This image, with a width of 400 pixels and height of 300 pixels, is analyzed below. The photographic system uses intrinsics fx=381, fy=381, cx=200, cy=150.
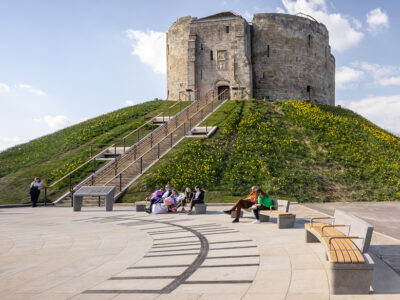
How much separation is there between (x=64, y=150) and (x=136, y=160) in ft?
25.1

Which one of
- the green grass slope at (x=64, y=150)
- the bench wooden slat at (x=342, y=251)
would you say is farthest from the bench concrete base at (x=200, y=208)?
the green grass slope at (x=64, y=150)

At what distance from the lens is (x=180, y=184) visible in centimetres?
1847

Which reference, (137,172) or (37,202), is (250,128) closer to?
(137,172)

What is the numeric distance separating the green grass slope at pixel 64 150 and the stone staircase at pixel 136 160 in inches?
40.7

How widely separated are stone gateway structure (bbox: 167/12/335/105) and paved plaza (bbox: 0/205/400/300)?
2854cm

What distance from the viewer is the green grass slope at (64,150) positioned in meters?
20.4

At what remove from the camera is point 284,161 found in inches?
815

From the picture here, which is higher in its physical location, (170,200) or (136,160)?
(136,160)

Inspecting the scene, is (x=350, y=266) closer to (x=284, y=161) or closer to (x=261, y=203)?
(x=261, y=203)

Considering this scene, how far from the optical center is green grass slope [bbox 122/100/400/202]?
18.3m

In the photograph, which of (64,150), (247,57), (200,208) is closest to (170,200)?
(200,208)

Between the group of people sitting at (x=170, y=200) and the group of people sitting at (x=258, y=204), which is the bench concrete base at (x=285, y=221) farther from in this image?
the group of people sitting at (x=170, y=200)

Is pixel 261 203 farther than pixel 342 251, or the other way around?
pixel 261 203

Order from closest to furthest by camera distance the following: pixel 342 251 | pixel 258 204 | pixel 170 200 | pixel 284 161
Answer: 1. pixel 342 251
2. pixel 258 204
3. pixel 170 200
4. pixel 284 161
